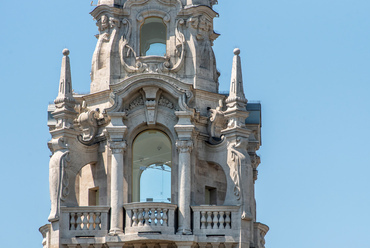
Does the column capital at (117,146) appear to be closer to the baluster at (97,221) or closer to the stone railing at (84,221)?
the stone railing at (84,221)

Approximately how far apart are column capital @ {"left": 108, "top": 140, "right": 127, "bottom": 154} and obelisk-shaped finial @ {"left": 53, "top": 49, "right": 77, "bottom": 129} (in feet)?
5.02

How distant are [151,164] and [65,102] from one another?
142 inches

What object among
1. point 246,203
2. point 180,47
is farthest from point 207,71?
point 246,203

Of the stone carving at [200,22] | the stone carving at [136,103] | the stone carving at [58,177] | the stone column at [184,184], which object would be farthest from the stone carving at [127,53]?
the stone carving at [58,177]

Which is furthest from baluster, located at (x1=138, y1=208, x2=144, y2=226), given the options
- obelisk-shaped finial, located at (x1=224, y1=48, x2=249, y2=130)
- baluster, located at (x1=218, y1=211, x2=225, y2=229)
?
obelisk-shaped finial, located at (x1=224, y1=48, x2=249, y2=130)

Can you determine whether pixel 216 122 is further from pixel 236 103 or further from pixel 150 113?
pixel 150 113

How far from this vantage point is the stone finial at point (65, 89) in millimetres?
54344

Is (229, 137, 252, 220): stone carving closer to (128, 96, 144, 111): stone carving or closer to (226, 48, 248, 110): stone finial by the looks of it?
(226, 48, 248, 110): stone finial

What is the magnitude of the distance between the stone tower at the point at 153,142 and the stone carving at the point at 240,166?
0.11 ft

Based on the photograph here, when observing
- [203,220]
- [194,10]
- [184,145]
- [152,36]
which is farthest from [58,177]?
[194,10]

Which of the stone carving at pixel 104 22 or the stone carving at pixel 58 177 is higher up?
the stone carving at pixel 104 22

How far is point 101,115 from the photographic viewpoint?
2185 inches

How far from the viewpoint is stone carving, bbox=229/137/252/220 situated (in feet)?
176

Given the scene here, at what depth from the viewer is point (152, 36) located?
5666 cm
